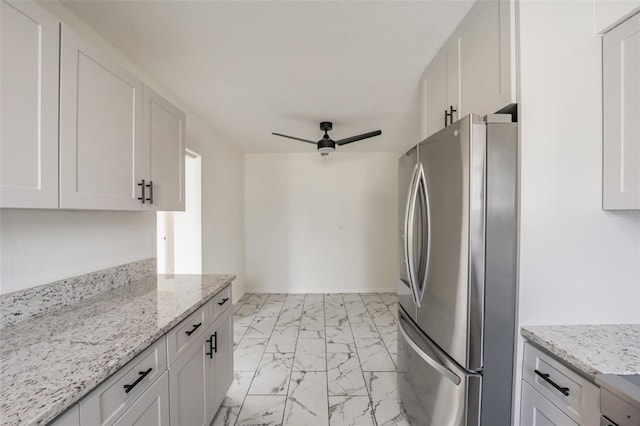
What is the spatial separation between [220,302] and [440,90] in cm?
200

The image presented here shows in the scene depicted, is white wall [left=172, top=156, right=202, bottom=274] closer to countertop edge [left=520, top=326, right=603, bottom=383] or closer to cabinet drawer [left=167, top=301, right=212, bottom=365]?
cabinet drawer [left=167, top=301, right=212, bottom=365]

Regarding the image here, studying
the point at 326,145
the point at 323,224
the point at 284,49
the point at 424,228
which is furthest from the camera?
the point at 323,224

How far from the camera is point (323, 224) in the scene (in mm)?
4629

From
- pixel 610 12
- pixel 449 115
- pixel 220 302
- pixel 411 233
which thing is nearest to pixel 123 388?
pixel 220 302

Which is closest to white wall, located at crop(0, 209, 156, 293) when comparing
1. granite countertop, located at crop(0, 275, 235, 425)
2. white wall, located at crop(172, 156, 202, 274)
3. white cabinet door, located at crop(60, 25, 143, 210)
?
granite countertop, located at crop(0, 275, 235, 425)

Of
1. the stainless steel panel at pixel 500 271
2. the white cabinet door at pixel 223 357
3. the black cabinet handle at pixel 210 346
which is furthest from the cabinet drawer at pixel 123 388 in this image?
the stainless steel panel at pixel 500 271

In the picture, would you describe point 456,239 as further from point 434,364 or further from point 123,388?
point 123,388

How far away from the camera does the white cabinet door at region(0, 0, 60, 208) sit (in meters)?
0.87

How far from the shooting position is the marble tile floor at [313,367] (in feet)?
6.00

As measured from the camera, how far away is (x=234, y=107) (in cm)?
263

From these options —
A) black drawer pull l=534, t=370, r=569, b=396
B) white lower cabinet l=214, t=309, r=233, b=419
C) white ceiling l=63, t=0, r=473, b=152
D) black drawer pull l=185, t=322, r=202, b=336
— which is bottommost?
white lower cabinet l=214, t=309, r=233, b=419

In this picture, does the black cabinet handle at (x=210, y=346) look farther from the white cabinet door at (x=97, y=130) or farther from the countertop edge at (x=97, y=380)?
the white cabinet door at (x=97, y=130)

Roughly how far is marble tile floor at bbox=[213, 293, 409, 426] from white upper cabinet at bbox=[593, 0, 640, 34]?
2.33m

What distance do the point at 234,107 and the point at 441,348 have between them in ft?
8.55
